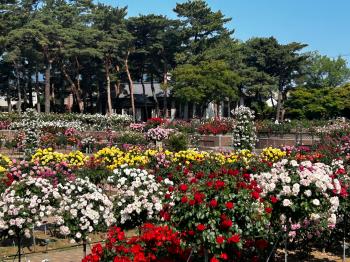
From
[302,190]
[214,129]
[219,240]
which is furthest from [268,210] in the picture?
[214,129]

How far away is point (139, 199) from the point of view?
8.37 meters

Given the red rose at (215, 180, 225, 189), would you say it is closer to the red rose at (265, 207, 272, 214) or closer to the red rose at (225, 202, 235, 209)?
the red rose at (225, 202, 235, 209)

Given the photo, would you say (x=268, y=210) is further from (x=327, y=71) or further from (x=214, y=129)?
(x=327, y=71)

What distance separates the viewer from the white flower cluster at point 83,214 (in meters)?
7.65

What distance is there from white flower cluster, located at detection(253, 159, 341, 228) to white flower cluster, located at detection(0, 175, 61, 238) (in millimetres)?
3221

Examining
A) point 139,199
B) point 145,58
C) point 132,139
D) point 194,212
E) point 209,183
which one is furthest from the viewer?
point 145,58

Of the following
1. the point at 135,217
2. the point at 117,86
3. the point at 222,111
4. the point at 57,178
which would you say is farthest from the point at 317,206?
the point at 222,111

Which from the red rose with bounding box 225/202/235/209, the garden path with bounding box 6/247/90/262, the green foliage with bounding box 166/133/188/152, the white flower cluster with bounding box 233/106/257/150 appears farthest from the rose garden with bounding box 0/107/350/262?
the green foliage with bounding box 166/133/188/152

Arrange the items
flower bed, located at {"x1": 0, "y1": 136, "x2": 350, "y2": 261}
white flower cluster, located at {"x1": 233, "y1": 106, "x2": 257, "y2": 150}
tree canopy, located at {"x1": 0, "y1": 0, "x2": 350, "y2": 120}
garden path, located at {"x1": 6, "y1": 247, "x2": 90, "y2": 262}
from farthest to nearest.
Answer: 1. tree canopy, located at {"x1": 0, "y1": 0, "x2": 350, "y2": 120}
2. white flower cluster, located at {"x1": 233, "y1": 106, "x2": 257, "y2": 150}
3. garden path, located at {"x1": 6, "y1": 247, "x2": 90, "y2": 262}
4. flower bed, located at {"x1": 0, "y1": 136, "x2": 350, "y2": 261}

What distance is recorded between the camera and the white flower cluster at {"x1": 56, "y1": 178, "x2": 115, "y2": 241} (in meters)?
7.65

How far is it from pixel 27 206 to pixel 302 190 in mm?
3816

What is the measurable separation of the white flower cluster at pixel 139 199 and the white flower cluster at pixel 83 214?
0.33 meters

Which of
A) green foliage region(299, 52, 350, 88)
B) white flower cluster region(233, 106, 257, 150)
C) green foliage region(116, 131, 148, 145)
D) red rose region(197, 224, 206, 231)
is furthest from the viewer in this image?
green foliage region(299, 52, 350, 88)

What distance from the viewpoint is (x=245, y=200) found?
20.4 feet
